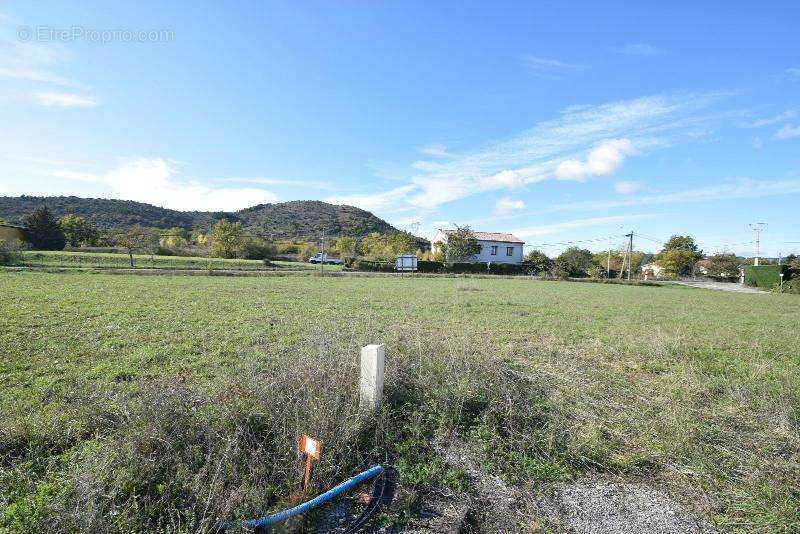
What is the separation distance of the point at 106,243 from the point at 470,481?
64804 millimetres

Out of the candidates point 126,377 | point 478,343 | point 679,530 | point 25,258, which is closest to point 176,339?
point 126,377

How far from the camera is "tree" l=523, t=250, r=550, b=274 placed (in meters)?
54.8

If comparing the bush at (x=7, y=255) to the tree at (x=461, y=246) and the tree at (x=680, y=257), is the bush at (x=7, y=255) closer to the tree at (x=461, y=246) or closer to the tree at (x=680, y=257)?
the tree at (x=461, y=246)

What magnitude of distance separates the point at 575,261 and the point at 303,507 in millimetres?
61910

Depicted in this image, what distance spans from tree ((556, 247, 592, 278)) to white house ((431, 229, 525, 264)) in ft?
27.2

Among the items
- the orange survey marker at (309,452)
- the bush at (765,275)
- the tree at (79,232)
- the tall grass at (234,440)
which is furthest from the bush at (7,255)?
the bush at (765,275)

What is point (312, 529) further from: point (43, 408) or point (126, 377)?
point (126, 377)

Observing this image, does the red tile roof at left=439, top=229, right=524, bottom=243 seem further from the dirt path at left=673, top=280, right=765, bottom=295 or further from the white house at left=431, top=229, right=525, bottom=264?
the dirt path at left=673, top=280, right=765, bottom=295

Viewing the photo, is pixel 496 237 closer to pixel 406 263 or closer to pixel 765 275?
pixel 406 263

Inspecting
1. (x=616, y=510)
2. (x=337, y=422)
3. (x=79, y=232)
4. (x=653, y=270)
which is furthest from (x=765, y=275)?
(x=79, y=232)

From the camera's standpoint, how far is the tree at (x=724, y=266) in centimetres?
6250

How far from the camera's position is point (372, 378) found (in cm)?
412

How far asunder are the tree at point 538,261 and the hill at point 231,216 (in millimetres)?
41334

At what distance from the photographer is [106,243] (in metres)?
53.4
